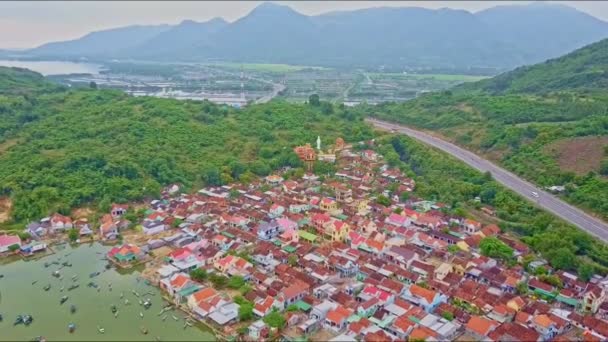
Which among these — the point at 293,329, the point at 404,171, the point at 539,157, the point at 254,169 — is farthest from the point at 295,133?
the point at 293,329

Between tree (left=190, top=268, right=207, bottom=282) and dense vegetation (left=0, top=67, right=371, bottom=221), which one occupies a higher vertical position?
dense vegetation (left=0, top=67, right=371, bottom=221)

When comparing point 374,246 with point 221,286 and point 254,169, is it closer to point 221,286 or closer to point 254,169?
point 221,286

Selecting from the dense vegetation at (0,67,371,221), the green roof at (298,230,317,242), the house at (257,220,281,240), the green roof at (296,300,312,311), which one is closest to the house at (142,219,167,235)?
the dense vegetation at (0,67,371,221)

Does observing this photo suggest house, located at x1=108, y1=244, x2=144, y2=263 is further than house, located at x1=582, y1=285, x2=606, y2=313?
Yes

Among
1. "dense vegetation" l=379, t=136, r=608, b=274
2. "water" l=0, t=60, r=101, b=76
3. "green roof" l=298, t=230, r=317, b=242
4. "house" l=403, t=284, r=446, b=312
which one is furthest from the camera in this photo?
"water" l=0, t=60, r=101, b=76

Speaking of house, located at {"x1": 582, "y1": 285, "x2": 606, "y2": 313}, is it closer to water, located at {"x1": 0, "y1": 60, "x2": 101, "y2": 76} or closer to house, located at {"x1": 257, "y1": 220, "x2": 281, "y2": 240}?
house, located at {"x1": 257, "y1": 220, "x2": 281, "y2": 240}

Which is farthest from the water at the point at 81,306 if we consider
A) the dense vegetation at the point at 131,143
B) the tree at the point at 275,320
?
the dense vegetation at the point at 131,143

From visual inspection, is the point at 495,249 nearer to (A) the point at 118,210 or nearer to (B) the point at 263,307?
(B) the point at 263,307
